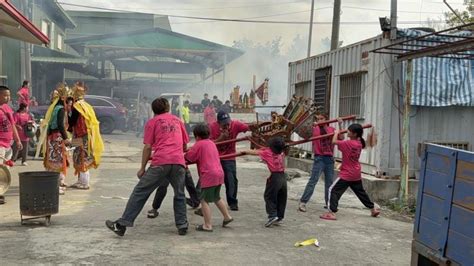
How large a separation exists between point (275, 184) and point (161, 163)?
1.56m

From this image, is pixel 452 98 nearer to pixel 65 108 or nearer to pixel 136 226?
pixel 136 226

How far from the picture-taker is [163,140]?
5.80 m

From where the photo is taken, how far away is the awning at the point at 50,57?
2378 cm

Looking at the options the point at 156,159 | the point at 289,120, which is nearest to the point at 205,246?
the point at 156,159

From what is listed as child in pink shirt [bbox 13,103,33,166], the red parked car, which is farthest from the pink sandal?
the red parked car

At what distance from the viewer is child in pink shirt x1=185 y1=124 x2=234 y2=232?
20.0 ft

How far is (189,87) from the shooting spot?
3247 cm

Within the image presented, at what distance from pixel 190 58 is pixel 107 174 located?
1728cm

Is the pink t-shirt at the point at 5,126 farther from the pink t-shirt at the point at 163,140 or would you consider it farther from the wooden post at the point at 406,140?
the wooden post at the point at 406,140

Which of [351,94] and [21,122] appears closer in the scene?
[351,94]

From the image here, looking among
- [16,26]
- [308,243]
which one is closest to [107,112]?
[16,26]

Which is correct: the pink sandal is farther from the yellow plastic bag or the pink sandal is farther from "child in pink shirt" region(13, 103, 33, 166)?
"child in pink shirt" region(13, 103, 33, 166)

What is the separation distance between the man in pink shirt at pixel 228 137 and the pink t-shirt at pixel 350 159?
140 centimetres

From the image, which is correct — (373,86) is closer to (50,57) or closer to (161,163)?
(161,163)
